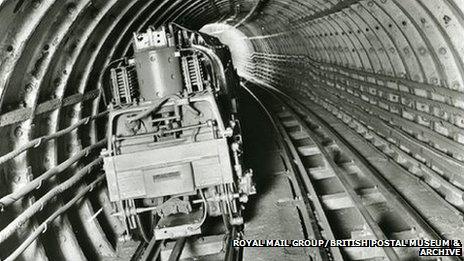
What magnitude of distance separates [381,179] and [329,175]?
1.33m

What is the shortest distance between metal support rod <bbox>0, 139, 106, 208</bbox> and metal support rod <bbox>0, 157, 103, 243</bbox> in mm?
184

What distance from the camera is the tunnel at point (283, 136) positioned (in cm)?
509

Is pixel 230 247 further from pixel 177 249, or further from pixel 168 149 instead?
pixel 168 149

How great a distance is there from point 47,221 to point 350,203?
448 centimetres

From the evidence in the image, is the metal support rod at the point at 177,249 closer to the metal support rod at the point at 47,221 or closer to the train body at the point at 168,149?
the train body at the point at 168,149

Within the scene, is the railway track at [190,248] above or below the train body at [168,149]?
below

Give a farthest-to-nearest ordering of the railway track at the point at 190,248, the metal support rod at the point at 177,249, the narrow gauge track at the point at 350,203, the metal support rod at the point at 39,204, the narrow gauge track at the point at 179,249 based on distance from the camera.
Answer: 1. the railway track at the point at 190,248
2. the narrow gauge track at the point at 179,249
3. the metal support rod at the point at 177,249
4. the narrow gauge track at the point at 350,203
5. the metal support rod at the point at 39,204

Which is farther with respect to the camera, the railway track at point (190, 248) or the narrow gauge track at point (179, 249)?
the railway track at point (190, 248)

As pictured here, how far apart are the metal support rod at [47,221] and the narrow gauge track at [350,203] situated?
3.21 metres

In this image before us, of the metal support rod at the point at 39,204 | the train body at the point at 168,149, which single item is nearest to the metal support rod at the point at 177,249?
the train body at the point at 168,149

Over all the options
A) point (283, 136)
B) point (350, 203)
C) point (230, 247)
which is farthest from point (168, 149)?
point (283, 136)

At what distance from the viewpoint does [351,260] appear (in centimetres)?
560

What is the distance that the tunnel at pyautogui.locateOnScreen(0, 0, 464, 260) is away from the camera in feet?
16.7

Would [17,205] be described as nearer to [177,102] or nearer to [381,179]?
[177,102]
